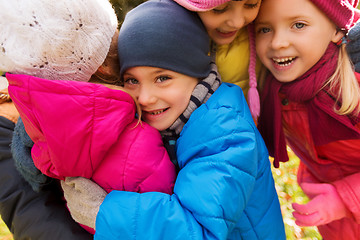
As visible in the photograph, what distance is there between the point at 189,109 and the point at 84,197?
2.27 ft

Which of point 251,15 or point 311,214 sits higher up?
point 251,15

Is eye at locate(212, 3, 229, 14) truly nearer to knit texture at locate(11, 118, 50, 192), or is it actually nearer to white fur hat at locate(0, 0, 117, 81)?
white fur hat at locate(0, 0, 117, 81)

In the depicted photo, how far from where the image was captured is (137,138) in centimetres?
142

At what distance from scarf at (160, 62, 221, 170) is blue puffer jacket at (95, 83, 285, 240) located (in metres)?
0.11

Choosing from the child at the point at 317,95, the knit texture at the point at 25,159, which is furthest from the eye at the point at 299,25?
the knit texture at the point at 25,159

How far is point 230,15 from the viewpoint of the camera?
161 cm

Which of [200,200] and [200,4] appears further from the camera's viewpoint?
[200,4]

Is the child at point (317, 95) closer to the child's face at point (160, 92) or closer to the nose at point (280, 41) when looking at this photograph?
the nose at point (280, 41)

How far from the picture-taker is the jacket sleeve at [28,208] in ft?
5.03

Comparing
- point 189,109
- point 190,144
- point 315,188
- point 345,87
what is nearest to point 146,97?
point 189,109

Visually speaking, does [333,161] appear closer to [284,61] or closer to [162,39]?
[284,61]

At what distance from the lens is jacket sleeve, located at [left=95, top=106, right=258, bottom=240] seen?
1251 mm

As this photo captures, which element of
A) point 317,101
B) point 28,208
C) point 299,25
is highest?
point 299,25

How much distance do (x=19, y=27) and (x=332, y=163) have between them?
1934 millimetres
